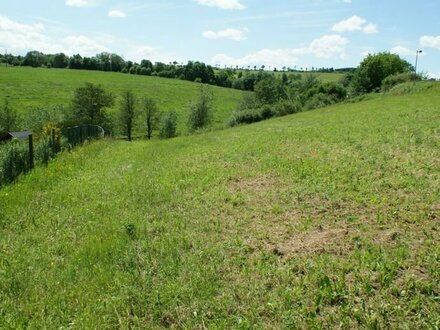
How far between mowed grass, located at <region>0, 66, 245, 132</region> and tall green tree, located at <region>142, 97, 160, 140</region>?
497cm

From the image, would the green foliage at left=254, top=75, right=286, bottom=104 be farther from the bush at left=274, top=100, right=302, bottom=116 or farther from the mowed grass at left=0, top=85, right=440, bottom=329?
the mowed grass at left=0, top=85, right=440, bottom=329

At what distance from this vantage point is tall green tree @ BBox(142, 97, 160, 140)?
80.4 meters

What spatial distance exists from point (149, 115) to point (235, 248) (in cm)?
7546

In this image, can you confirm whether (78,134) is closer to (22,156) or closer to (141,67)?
(22,156)

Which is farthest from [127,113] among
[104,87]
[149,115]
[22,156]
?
[22,156]

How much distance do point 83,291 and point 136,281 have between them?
0.75 m

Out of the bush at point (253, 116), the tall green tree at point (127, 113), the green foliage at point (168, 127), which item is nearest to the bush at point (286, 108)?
the bush at point (253, 116)

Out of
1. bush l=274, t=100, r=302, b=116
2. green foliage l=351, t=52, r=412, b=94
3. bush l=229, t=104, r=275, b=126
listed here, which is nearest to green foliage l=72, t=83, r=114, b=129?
bush l=229, t=104, r=275, b=126

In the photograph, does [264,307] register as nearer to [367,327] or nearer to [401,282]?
[367,327]

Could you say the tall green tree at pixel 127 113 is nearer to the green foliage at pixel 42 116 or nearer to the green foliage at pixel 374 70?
the green foliage at pixel 42 116

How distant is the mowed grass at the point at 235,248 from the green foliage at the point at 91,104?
191 feet

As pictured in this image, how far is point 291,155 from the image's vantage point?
1588 cm

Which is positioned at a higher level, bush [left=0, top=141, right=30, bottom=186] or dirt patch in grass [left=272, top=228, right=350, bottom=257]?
dirt patch in grass [left=272, top=228, right=350, bottom=257]

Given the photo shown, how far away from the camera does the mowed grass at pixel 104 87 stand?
8438 centimetres
